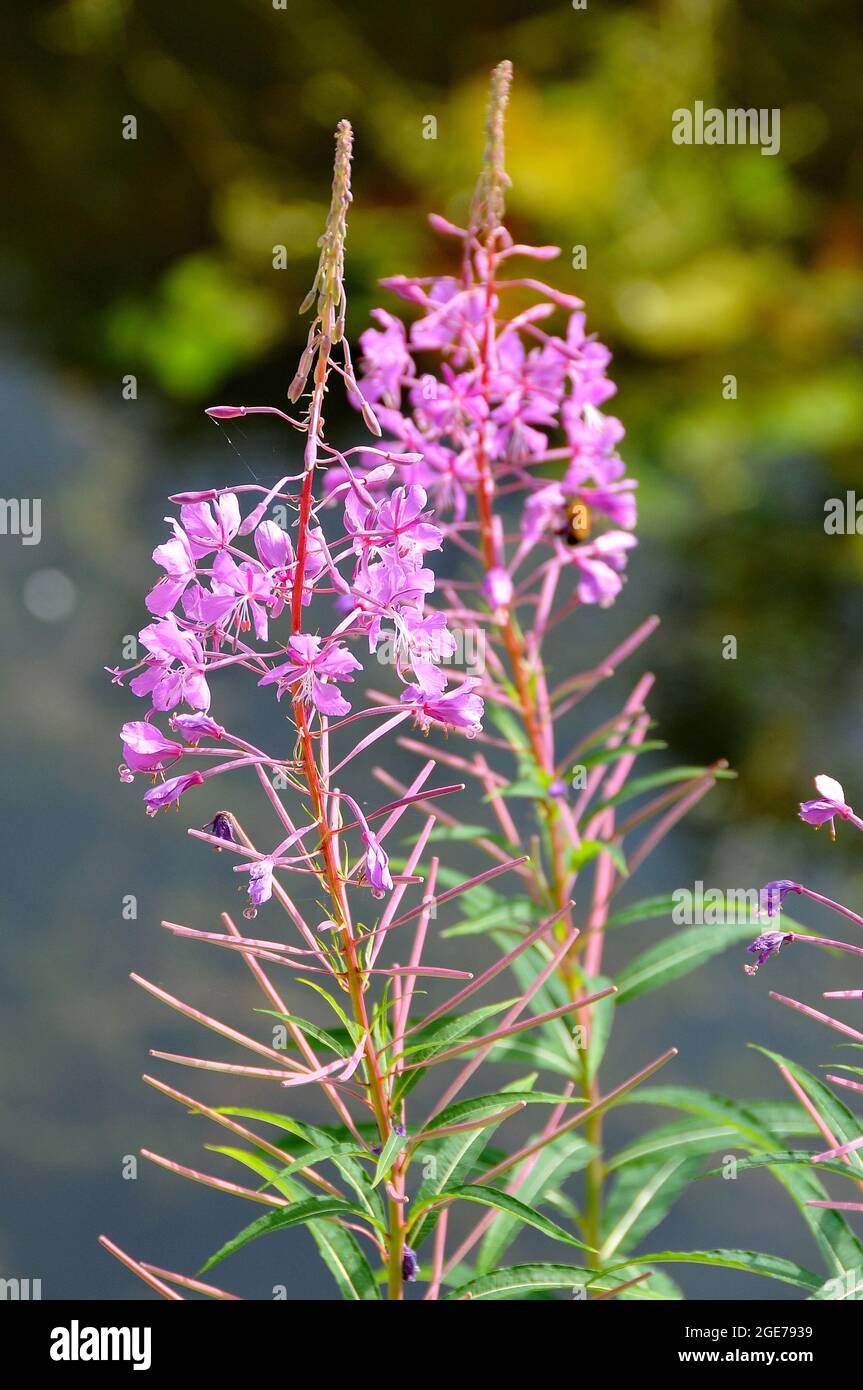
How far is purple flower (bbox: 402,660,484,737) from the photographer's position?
2.90ft

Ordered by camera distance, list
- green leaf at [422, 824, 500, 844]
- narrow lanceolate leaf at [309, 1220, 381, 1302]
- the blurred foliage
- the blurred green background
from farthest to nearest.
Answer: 1. the blurred foliage
2. the blurred green background
3. green leaf at [422, 824, 500, 844]
4. narrow lanceolate leaf at [309, 1220, 381, 1302]

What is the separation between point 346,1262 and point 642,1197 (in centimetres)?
46

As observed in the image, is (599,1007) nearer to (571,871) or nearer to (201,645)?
(571,871)

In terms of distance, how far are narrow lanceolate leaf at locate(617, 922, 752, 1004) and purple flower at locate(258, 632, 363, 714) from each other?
644 mm

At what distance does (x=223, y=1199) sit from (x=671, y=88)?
10.5 ft

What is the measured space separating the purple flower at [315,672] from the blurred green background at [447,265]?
9.34 ft

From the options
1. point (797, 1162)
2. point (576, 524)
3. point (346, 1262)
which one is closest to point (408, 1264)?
point (346, 1262)

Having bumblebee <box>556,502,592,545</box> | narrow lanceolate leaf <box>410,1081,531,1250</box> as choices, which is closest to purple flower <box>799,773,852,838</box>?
narrow lanceolate leaf <box>410,1081,531,1250</box>

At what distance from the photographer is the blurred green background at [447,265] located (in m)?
3.84

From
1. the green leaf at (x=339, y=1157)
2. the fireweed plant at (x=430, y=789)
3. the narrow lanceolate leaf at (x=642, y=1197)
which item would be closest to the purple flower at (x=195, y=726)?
the fireweed plant at (x=430, y=789)

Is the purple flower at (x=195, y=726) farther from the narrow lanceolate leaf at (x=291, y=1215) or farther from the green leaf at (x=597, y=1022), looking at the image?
the green leaf at (x=597, y=1022)

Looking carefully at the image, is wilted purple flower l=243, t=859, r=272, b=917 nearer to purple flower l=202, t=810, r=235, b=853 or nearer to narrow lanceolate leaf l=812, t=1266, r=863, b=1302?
purple flower l=202, t=810, r=235, b=853

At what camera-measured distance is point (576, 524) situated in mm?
1380

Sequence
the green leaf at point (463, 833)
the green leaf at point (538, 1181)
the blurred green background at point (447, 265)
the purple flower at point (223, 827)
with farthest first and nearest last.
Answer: the blurred green background at point (447, 265) → the green leaf at point (463, 833) → the green leaf at point (538, 1181) → the purple flower at point (223, 827)
